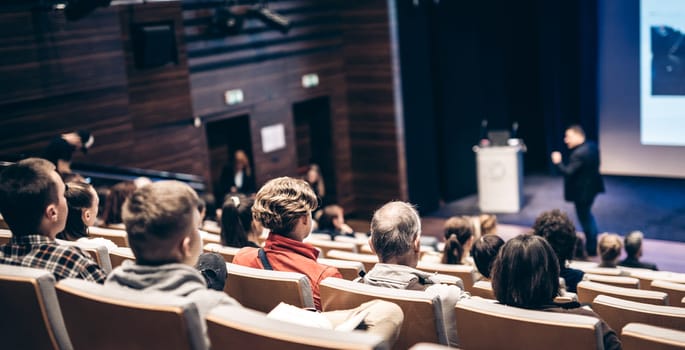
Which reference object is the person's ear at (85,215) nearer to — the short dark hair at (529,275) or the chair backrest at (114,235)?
the chair backrest at (114,235)

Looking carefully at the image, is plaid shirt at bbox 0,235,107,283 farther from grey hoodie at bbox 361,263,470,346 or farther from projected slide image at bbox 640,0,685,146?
projected slide image at bbox 640,0,685,146

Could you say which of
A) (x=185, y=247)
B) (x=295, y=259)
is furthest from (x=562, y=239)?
(x=185, y=247)

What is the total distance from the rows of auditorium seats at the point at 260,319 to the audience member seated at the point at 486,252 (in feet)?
2.49

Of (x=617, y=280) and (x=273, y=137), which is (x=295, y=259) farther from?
(x=273, y=137)

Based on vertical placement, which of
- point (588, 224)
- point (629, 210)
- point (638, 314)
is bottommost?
point (629, 210)

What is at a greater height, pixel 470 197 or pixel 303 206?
pixel 303 206

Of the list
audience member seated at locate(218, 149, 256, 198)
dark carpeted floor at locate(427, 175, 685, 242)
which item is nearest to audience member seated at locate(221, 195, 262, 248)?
audience member seated at locate(218, 149, 256, 198)

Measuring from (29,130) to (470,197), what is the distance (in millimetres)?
6216

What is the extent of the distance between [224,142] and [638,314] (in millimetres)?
6875

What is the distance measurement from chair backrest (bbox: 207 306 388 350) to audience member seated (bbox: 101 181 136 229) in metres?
3.40

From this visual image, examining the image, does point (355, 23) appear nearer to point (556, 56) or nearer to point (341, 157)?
point (341, 157)

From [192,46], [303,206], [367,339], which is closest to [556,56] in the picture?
[192,46]

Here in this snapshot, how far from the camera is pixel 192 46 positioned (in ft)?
27.7

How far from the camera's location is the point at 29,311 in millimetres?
2398
